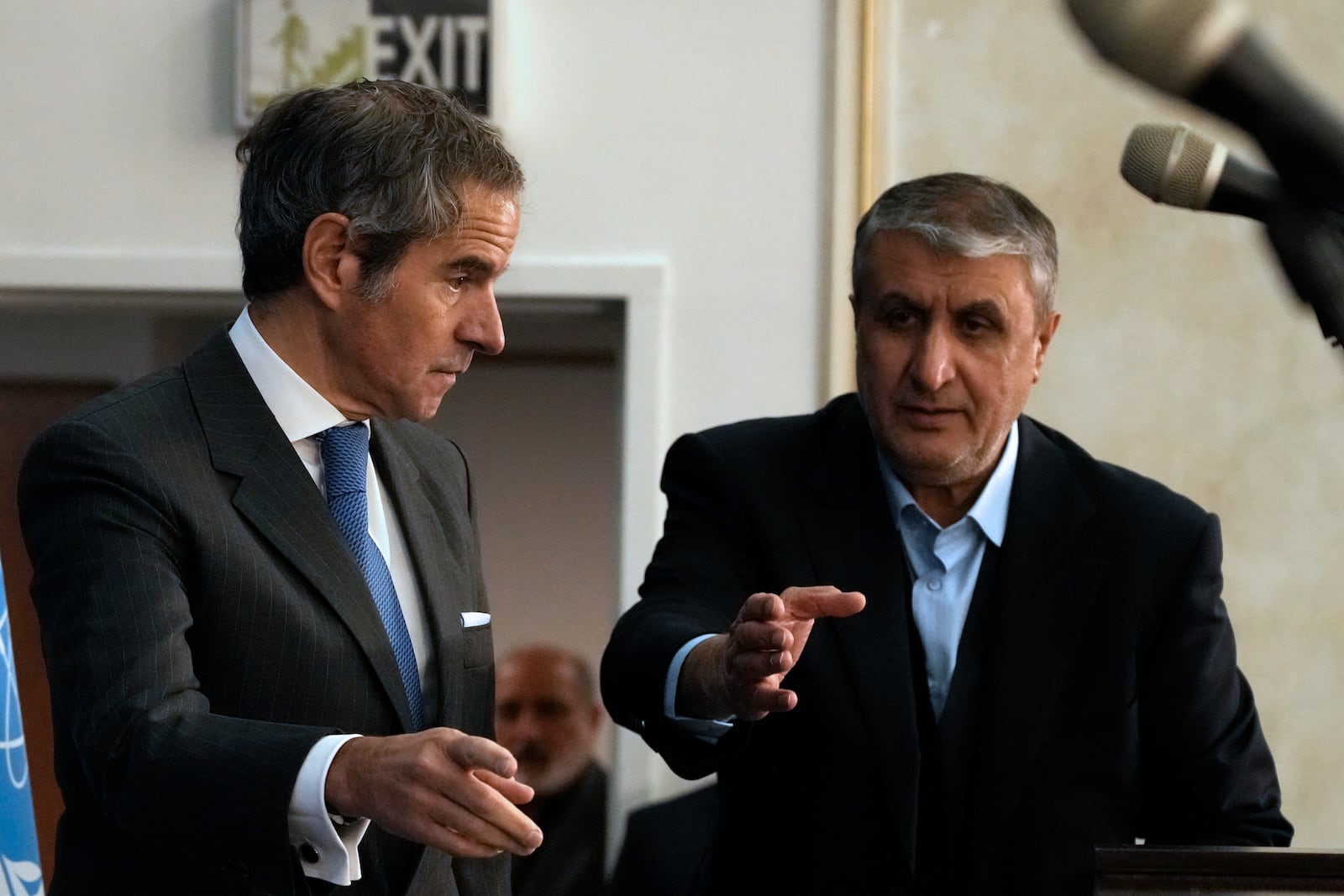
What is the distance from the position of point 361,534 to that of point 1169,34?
3.36ft

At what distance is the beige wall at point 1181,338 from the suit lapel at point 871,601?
1385 millimetres

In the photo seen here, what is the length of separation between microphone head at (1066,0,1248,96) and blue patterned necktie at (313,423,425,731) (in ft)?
3.22

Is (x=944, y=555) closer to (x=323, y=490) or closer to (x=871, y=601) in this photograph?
(x=871, y=601)

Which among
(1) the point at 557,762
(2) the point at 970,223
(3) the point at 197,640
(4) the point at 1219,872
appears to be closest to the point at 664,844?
(1) the point at 557,762

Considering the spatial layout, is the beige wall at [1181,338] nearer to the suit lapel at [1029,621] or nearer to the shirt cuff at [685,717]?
the suit lapel at [1029,621]

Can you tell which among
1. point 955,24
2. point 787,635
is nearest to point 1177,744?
point 787,635

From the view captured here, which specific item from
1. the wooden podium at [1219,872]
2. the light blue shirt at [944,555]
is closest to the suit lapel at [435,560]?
the light blue shirt at [944,555]

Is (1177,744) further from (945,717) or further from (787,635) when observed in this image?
(787,635)

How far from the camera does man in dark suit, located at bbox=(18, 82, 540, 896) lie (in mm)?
1283

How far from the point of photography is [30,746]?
14.9ft

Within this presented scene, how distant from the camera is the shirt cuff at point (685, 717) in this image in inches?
69.1

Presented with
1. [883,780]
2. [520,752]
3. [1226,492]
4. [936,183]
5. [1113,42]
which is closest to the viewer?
[1113,42]

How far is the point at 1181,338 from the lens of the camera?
10.8 ft

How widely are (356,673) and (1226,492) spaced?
230 cm
